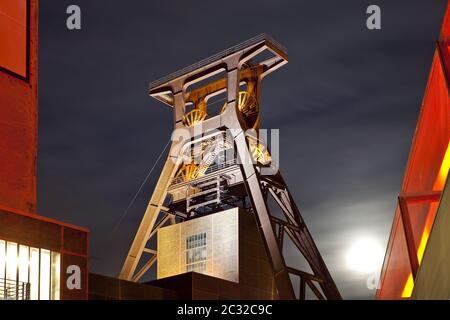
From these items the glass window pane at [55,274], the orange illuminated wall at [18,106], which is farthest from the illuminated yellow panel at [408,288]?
the orange illuminated wall at [18,106]

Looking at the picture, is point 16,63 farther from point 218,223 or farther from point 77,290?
point 218,223

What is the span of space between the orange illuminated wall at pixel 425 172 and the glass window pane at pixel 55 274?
20.1 m

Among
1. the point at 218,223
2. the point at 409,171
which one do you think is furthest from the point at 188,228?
the point at 409,171

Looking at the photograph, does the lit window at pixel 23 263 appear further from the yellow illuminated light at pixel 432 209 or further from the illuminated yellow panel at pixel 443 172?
the illuminated yellow panel at pixel 443 172

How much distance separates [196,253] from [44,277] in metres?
31.7

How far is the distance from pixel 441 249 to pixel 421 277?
2.48 m

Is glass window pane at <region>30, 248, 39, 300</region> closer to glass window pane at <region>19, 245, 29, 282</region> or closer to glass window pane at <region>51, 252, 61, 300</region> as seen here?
glass window pane at <region>19, 245, 29, 282</region>

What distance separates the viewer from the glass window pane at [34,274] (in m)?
33.8

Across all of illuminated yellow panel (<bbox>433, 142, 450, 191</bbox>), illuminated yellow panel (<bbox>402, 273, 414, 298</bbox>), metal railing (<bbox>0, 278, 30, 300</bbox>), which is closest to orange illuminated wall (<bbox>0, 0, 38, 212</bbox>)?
metal railing (<bbox>0, 278, 30, 300</bbox>)

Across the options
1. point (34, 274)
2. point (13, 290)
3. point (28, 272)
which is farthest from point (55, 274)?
point (13, 290)

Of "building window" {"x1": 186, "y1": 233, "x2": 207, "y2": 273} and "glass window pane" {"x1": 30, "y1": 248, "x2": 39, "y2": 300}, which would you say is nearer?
"glass window pane" {"x1": 30, "y1": 248, "x2": 39, "y2": 300}

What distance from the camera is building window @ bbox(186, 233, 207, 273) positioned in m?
64.7

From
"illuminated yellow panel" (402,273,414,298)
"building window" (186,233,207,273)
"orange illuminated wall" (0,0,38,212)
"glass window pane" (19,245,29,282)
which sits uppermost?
"orange illuminated wall" (0,0,38,212)

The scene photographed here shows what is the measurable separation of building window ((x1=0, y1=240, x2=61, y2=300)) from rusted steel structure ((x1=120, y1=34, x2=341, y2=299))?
28111 millimetres
